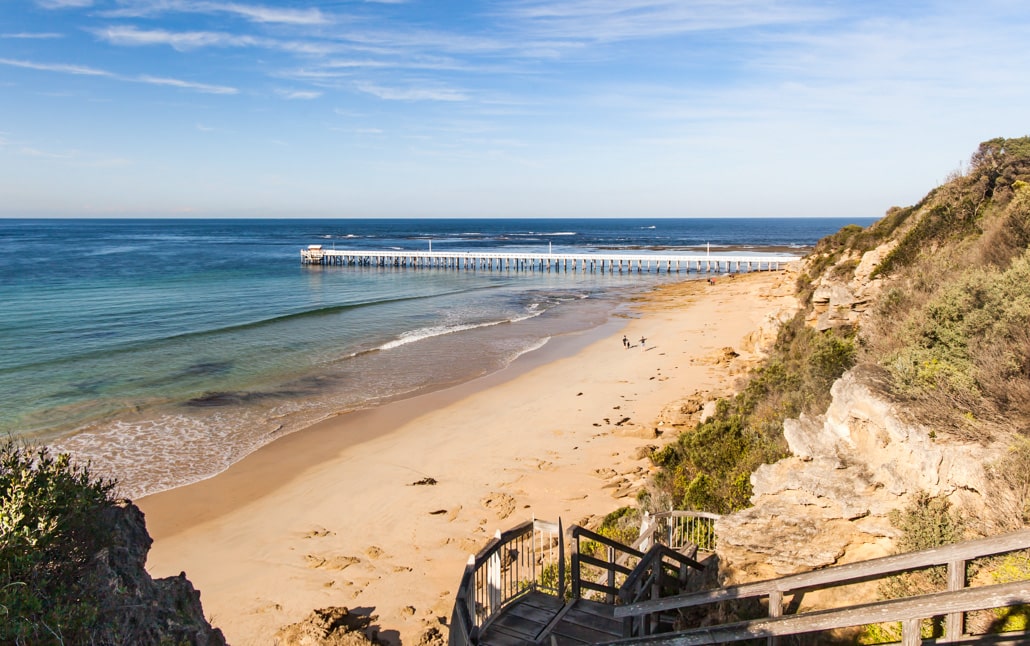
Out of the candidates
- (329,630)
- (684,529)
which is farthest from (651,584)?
(329,630)

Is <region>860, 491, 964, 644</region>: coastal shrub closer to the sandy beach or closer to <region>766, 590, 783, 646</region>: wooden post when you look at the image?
<region>766, 590, 783, 646</region>: wooden post

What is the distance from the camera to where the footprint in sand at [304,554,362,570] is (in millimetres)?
11391

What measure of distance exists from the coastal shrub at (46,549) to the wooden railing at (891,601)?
4050 mm

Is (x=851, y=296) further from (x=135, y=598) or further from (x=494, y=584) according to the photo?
(x=135, y=598)

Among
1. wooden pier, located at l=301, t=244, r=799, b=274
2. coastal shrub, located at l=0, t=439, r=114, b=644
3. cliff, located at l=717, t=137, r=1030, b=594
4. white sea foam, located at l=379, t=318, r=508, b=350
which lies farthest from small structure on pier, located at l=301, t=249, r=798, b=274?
coastal shrub, located at l=0, t=439, r=114, b=644

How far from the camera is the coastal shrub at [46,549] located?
15.3 feet

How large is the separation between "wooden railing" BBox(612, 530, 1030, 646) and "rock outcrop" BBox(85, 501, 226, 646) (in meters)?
3.77

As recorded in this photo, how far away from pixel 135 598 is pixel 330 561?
632cm

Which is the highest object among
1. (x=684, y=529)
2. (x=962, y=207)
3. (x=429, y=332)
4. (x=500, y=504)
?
(x=962, y=207)

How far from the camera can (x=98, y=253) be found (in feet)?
273

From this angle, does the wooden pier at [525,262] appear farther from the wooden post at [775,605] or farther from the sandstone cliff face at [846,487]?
the wooden post at [775,605]

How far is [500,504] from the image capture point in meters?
13.6

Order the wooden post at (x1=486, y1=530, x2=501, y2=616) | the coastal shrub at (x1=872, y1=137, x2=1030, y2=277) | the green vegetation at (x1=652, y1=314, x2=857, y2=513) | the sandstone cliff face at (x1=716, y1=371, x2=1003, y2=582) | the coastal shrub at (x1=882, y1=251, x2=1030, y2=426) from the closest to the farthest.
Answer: the sandstone cliff face at (x1=716, y1=371, x2=1003, y2=582) < the coastal shrub at (x1=882, y1=251, x2=1030, y2=426) < the wooden post at (x1=486, y1=530, x2=501, y2=616) < the green vegetation at (x1=652, y1=314, x2=857, y2=513) < the coastal shrub at (x1=872, y1=137, x2=1030, y2=277)

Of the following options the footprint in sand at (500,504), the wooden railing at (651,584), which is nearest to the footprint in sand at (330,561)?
the footprint in sand at (500,504)
